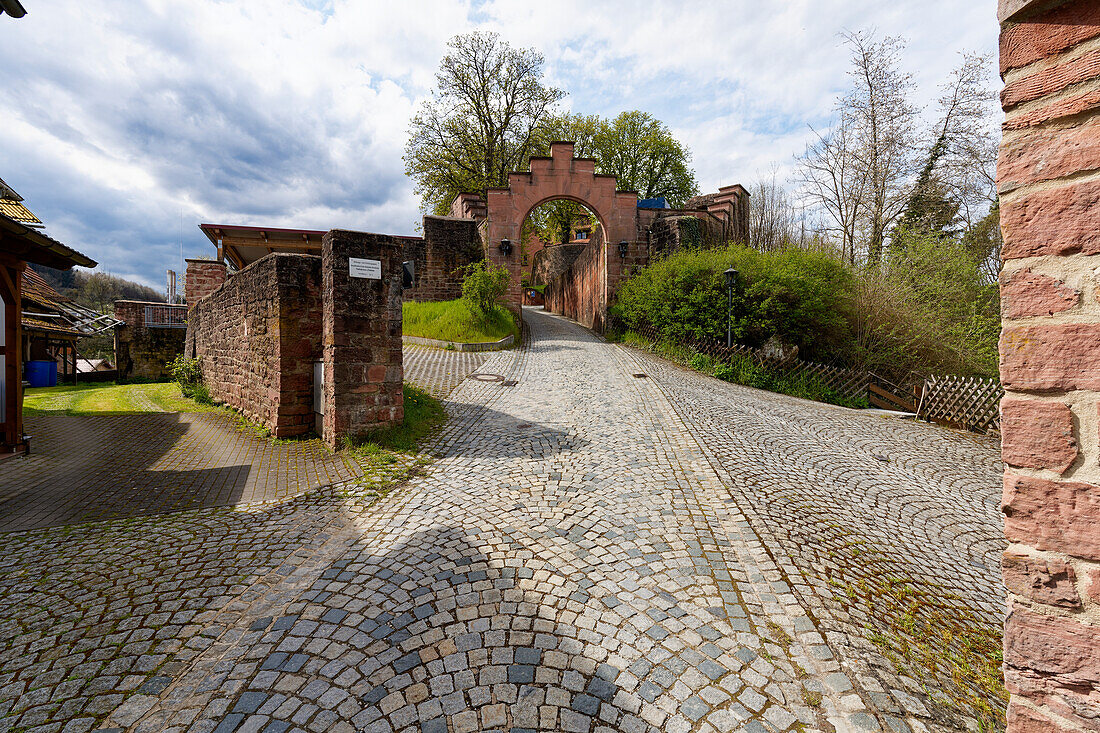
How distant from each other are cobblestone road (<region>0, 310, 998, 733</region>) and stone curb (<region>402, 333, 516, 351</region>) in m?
9.37

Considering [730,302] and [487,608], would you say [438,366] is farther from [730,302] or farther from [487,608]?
[487,608]

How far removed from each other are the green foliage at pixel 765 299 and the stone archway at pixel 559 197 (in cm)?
481

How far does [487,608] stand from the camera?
2.74 m

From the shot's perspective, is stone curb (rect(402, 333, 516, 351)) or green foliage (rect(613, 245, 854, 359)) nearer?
green foliage (rect(613, 245, 854, 359))

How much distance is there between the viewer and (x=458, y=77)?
2492 cm

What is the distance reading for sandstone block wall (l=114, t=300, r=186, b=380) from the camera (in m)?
17.1

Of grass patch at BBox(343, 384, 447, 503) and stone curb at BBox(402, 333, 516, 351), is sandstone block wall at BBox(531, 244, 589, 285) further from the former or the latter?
grass patch at BBox(343, 384, 447, 503)

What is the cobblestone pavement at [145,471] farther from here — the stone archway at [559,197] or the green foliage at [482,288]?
the stone archway at [559,197]

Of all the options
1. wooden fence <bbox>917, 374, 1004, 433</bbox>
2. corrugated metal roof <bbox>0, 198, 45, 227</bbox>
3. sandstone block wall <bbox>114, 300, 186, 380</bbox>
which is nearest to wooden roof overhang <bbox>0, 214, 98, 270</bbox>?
corrugated metal roof <bbox>0, 198, 45, 227</bbox>

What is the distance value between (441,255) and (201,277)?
921cm

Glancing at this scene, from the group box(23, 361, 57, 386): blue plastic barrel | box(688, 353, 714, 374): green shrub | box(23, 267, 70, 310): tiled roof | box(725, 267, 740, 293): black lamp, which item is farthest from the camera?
box(23, 361, 57, 386): blue plastic barrel

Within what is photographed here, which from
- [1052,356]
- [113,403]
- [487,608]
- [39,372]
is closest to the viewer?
[1052,356]

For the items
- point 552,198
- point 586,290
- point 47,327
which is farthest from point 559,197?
point 47,327

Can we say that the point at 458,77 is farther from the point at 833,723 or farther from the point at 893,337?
the point at 833,723
